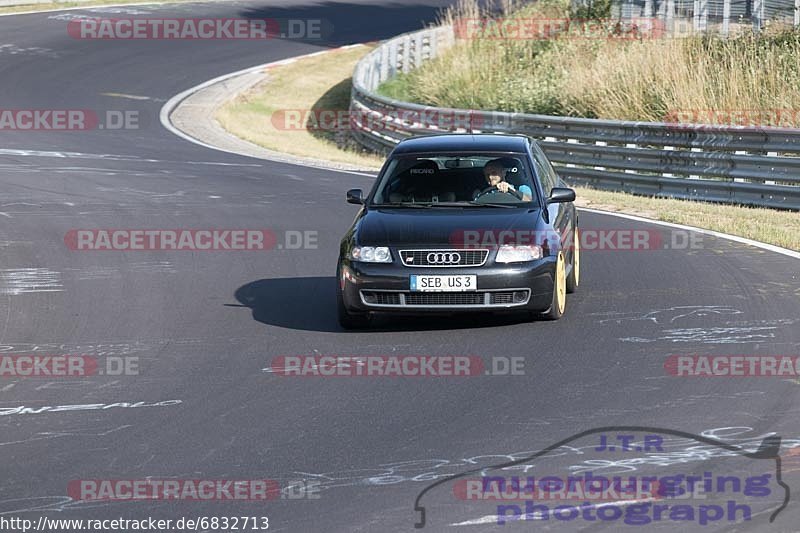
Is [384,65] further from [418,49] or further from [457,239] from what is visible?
[457,239]

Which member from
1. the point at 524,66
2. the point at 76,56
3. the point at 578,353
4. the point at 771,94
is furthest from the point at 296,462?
the point at 76,56

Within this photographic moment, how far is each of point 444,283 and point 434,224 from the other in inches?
25.5

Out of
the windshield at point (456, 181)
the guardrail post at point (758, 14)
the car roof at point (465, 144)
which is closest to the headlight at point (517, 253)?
the windshield at point (456, 181)

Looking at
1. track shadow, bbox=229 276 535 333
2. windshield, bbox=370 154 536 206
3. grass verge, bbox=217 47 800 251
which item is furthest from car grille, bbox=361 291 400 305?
grass verge, bbox=217 47 800 251

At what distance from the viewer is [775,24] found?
27.7 meters

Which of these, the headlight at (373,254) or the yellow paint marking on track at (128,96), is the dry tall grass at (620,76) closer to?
the yellow paint marking on track at (128,96)

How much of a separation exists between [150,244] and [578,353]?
24.0 feet

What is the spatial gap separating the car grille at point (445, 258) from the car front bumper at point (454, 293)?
5 centimetres

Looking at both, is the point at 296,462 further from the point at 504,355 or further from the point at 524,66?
the point at 524,66

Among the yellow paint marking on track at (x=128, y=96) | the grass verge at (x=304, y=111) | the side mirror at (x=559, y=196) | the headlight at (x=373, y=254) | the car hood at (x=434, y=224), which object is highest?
the side mirror at (x=559, y=196)

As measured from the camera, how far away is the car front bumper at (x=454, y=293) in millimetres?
10320

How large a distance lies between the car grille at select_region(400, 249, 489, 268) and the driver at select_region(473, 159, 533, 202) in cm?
109

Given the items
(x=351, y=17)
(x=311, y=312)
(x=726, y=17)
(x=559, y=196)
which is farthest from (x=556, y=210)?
(x=351, y=17)

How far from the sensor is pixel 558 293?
10.8 m
